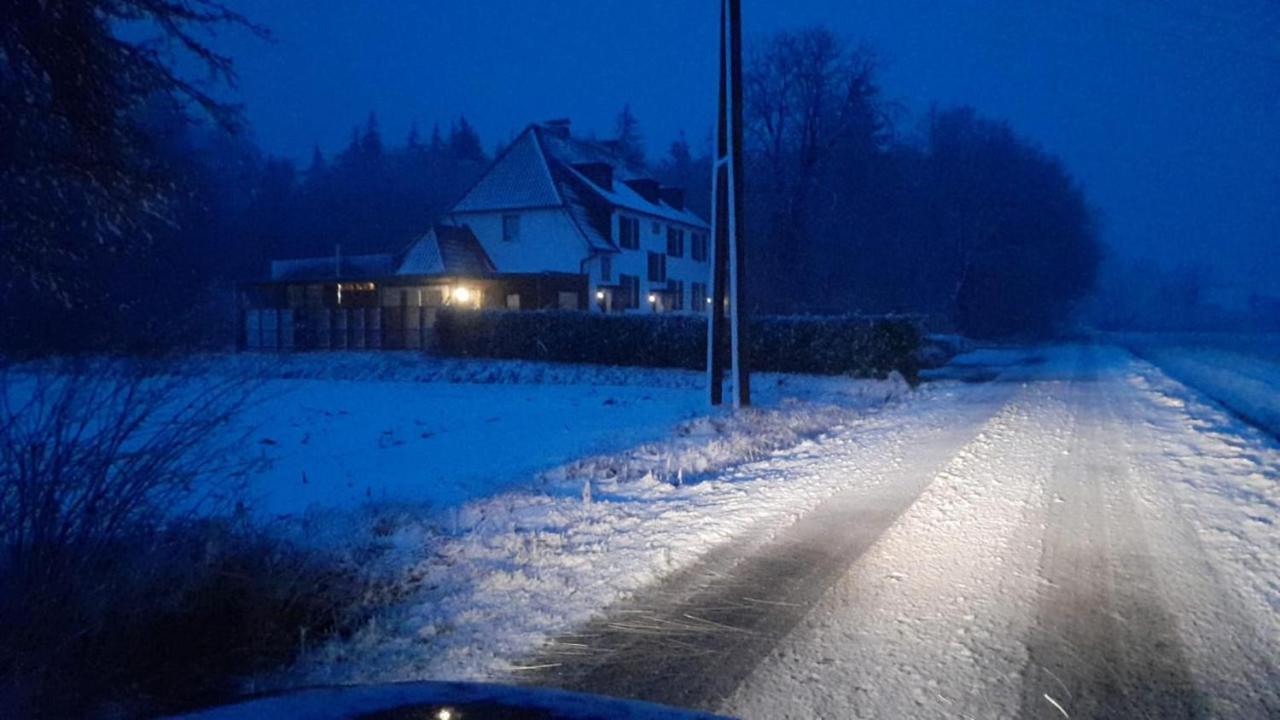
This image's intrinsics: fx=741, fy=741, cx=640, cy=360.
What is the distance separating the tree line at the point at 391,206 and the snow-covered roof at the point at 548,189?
11254 millimetres

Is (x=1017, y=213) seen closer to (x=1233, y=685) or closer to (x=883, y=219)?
(x=883, y=219)

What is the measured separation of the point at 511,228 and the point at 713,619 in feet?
114

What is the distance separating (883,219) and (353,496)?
49.7 meters

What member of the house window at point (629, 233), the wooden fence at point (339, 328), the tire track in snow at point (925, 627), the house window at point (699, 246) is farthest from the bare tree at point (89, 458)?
the house window at point (699, 246)

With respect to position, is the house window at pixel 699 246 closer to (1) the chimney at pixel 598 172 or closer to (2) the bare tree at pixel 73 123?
(1) the chimney at pixel 598 172

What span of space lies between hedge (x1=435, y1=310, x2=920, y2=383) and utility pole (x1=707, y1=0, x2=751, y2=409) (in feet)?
13.6

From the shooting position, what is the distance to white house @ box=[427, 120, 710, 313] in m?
35.9

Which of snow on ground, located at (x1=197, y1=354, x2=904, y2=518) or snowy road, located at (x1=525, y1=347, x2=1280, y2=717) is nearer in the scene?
snowy road, located at (x1=525, y1=347, x2=1280, y2=717)

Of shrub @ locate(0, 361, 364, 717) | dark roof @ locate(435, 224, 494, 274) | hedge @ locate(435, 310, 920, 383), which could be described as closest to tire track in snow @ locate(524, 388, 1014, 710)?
shrub @ locate(0, 361, 364, 717)

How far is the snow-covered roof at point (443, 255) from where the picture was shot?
1363 inches

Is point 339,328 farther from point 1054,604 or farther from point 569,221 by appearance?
point 1054,604

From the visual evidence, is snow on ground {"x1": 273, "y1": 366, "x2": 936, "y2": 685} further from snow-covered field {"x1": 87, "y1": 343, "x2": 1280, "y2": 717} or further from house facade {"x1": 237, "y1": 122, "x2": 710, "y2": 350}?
house facade {"x1": 237, "y1": 122, "x2": 710, "y2": 350}

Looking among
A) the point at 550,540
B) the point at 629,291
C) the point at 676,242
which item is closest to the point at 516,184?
the point at 629,291

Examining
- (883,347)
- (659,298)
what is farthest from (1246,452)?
(659,298)
